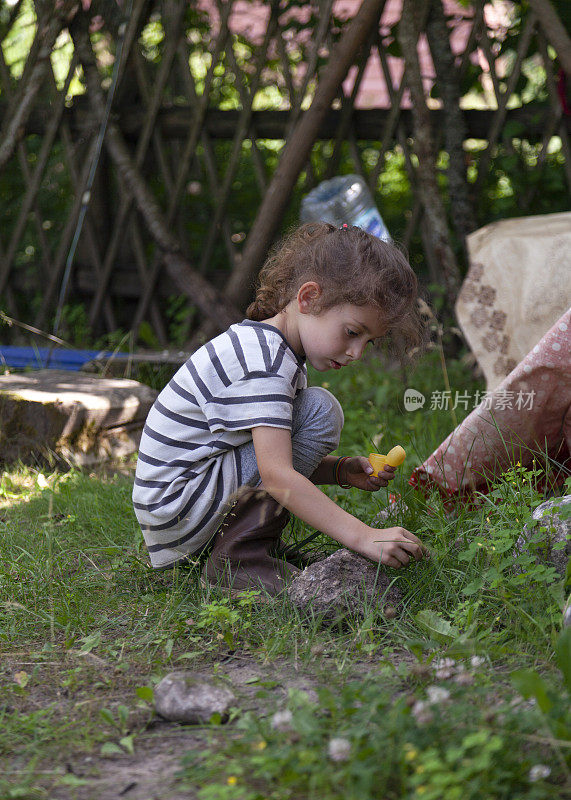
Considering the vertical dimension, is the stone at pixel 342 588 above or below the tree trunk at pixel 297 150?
below

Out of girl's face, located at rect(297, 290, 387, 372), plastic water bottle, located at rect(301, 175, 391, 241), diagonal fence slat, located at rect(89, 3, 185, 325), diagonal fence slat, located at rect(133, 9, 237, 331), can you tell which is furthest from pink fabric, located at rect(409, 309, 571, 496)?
diagonal fence slat, located at rect(89, 3, 185, 325)

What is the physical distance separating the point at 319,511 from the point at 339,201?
308 centimetres

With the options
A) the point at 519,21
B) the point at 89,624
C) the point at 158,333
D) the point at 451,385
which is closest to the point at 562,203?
the point at 519,21

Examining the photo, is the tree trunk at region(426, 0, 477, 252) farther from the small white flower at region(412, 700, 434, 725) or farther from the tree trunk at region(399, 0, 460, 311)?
the small white flower at region(412, 700, 434, 725)

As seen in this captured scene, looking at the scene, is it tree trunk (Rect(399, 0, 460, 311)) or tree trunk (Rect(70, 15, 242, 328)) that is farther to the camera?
tree trunk (Rect(70, 15, 242, 328))

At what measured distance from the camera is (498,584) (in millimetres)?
1703

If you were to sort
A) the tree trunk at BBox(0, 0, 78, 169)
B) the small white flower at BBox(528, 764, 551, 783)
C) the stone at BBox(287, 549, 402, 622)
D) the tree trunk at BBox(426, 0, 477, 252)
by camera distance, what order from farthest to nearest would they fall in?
the tree trunk at BBox(0, 0, 78, 169) → the tree trunk at BBox(426, 0, 477, 252) → the stone at BBox(287, 549, 402, 622) → the small white flower at BBox(528, 764, 551, 783)

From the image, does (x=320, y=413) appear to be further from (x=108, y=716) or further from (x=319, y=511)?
(x=108, y=716)

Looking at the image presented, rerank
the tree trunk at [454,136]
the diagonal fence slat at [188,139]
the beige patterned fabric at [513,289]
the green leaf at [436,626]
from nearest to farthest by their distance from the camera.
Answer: the green leaf at [436,626]
the beige patterned fabric at [513,289]
the tree trunk at [454,136]
the diagonal fence slat at [188,139]

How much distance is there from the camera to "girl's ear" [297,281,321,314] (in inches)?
76.9

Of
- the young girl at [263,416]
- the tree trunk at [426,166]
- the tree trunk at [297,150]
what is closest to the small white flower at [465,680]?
the young girl at [263,416]

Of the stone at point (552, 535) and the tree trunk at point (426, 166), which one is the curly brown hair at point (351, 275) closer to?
the stone at point (552, 535)

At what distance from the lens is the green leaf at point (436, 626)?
5.35 feet

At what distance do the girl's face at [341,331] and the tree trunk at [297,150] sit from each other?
2.35 meters
